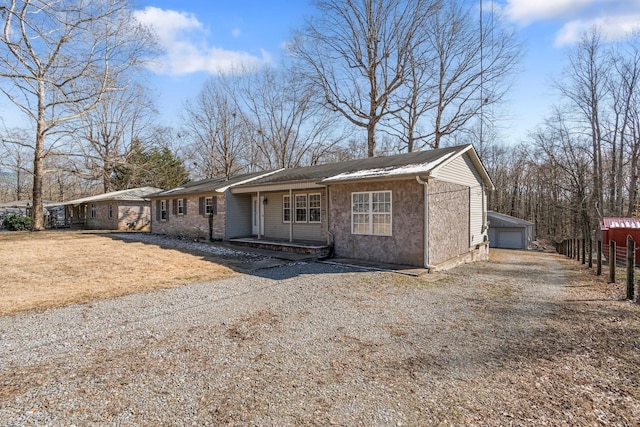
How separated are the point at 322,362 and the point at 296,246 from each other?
8.15m

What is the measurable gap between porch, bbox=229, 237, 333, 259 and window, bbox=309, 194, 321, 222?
1.04 m

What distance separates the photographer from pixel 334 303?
5.97 metres

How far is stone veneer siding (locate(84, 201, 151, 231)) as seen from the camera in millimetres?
23266

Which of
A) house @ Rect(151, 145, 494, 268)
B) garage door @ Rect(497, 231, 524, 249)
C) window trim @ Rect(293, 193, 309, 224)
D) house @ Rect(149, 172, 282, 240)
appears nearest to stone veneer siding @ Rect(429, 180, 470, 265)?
house @ Rect(151, 145, 494, 268)

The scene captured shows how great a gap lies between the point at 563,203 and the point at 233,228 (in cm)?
3256

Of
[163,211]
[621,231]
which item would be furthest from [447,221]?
[163,211]

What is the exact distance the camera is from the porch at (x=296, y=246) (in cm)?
1095

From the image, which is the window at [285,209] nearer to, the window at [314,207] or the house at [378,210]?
the house at [378,210]

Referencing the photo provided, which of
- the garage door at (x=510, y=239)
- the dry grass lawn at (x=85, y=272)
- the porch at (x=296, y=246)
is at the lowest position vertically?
the garage door at (x=510, y=239)

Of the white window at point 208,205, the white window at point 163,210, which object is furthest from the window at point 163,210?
the white window at point 208,205

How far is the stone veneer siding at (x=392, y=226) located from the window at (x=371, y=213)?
5.0 inches

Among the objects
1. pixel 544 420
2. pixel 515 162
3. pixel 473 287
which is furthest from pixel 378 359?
pixel 515 162

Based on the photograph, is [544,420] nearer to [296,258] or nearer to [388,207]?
[388,207]

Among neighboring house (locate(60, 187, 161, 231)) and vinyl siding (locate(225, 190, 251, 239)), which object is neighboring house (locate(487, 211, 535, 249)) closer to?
vinyl siding (locate(225, 190, 251, 239))
